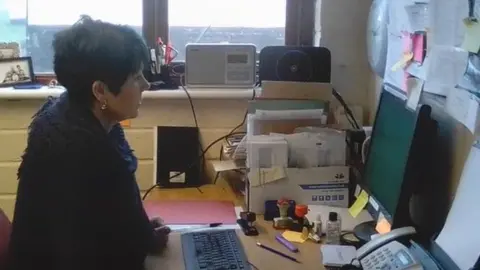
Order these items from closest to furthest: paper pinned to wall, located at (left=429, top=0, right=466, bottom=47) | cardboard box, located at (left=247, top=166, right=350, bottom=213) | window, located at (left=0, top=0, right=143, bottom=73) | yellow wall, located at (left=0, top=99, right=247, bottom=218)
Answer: paper pinned to wall, located at (left=429, top=0, right=466, bottom=47)
cardboard box, located at (left=247, top=166, right=350, bottom=213)
yellow wall, located at (left=0, top=99, right=247, bottom=218)
window, located at (left=0, top=0, right=143, bottom=73)

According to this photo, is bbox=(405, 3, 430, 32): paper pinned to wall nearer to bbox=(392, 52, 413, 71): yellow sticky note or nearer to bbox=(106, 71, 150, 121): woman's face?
bbox=(392, 52, 413, 71): yellow sticky note

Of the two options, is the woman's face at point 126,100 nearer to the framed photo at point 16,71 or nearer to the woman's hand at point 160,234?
the woman's hand at point 160,234

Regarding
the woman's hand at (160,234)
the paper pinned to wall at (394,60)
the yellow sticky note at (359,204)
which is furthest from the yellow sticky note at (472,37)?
the woman's hand at (160,234)

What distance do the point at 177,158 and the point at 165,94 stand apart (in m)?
0.27

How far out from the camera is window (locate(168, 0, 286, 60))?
9.68ft

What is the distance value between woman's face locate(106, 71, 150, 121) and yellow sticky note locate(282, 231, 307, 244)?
1.86 ft

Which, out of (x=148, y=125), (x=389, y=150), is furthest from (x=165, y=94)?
(x=389, y=150)

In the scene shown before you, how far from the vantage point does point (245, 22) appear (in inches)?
117

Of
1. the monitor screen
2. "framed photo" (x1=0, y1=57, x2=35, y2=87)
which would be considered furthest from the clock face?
"framed photo" (x1=0, y1=57, x2=35, y2=87)

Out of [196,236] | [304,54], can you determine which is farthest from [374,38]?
[196,236]

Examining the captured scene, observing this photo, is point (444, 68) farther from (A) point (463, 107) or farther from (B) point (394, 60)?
(B) point (394, 60)

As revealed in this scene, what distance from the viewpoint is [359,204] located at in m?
2.12

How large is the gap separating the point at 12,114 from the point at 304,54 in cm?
119

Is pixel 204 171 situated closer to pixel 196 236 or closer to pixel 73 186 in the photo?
pixel 196 236
